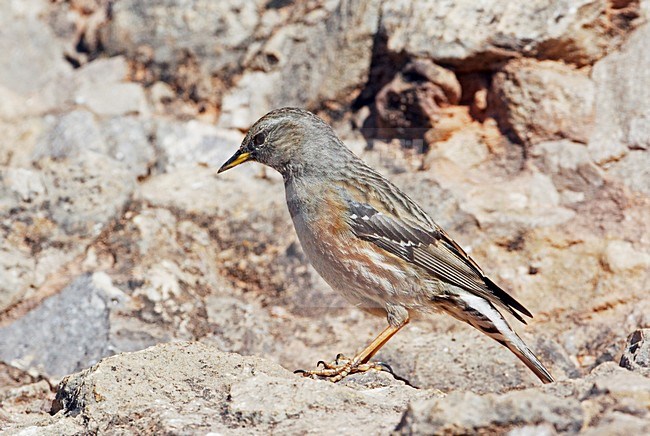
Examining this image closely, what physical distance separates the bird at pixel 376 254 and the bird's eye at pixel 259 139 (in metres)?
0.13

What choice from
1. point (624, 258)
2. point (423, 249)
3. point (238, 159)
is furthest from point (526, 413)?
point (624, 258)

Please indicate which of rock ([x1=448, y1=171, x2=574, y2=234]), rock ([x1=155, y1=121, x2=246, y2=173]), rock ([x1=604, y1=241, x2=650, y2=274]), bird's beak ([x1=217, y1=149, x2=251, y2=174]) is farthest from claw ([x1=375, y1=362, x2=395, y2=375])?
rock ([x1=155, y1=121, x2=246, y2=173])

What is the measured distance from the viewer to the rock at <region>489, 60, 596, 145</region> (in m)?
9.38

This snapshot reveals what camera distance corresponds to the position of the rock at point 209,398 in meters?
4.86

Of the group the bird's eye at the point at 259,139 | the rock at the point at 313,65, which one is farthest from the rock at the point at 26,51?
the bird's eye at the point at 259,139

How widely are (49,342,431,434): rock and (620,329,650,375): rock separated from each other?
1.31m

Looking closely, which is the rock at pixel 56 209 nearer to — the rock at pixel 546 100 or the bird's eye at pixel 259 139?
the bird's eye at pixel 259 139

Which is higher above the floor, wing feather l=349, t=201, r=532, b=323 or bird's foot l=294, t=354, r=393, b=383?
wing feather l=349, t=201, r=532, b=323

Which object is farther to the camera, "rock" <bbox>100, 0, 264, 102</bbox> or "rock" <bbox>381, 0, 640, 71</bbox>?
"rock" <bbox>100, 0, 264, 102</bbox>

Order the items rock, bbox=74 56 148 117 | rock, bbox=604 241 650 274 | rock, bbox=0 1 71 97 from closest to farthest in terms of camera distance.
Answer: rock, bbox=604 241 650 274, rock, bbox=74 56 148 117, rock, bbox=0 1 71 97

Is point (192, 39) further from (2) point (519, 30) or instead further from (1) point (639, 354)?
(1) point (639, 354)

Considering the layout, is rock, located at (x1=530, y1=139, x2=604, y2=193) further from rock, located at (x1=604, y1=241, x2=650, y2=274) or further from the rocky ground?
rock, located at (x1=604, y1=241, x2=650, y2=274)

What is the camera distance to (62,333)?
808cm

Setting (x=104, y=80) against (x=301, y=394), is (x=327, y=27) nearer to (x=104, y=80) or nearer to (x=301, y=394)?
(x=104, y=80)
